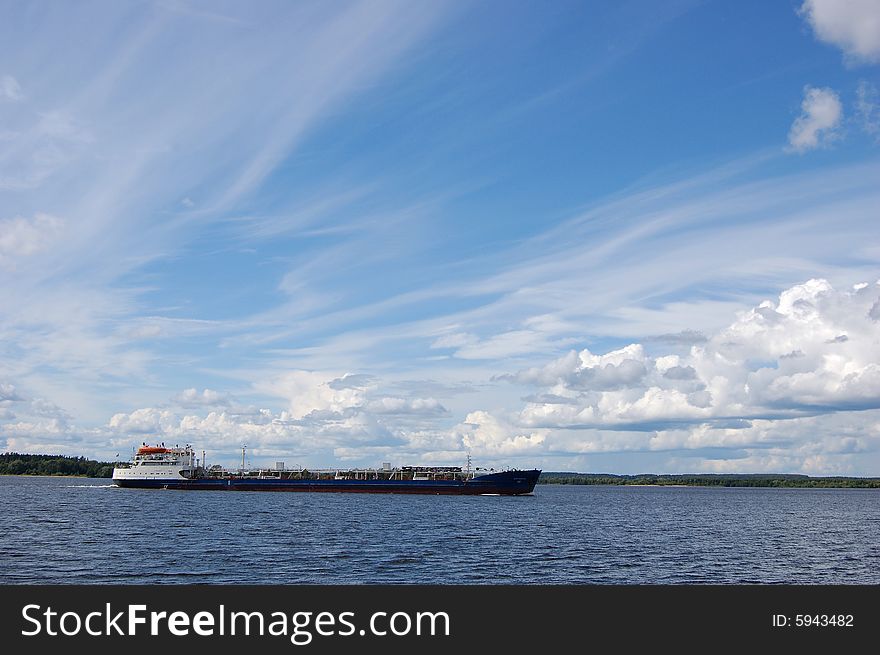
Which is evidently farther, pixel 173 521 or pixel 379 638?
pixel 173 521

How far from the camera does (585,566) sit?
70.2m

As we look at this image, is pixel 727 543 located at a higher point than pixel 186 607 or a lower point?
lower

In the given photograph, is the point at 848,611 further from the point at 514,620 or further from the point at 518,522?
the point at 518,522

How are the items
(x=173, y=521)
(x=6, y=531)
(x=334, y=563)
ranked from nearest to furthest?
(x=334, y=563) < (x=6, y=531) < (x=173, y=521)

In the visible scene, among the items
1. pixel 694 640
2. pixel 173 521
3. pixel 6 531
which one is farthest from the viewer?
pixel 173 521

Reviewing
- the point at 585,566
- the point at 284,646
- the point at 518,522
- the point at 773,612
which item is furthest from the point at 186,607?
the point at 518,522

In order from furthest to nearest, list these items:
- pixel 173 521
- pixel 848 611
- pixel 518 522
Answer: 1. pixel 518 522
2. pixel 173 521
3. pixel 848 611

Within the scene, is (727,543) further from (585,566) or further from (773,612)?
(773,612)

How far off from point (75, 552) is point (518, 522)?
67308 mm

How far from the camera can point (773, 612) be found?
34938 millimetres

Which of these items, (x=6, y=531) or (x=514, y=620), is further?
(x=6, y=531)

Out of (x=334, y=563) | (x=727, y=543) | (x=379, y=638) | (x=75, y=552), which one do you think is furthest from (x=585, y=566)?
(x=75, y=552)

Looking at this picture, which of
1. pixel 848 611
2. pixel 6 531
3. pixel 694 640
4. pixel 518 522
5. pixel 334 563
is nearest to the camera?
pixel 694 640

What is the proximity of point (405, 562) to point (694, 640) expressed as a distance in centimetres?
4092
